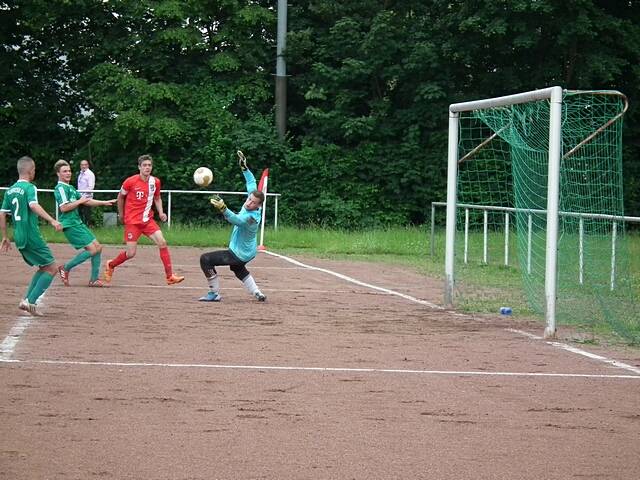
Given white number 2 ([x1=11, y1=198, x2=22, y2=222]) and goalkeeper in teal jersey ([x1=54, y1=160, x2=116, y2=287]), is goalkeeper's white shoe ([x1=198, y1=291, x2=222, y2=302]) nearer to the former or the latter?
goalkeeper in teal jersey ([x1=54, y1=160, x2=116, y2=287])

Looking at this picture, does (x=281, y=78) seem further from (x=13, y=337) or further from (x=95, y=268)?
(x=13, y=337)

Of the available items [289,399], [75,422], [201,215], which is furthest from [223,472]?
[201,215]

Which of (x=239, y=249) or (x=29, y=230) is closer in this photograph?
(x=29, y=230)

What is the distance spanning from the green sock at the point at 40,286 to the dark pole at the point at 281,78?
24315 mm

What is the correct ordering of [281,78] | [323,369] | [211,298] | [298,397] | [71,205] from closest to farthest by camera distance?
[298,397] → [323,369] → [211,298] → [71,205] → [281,78]

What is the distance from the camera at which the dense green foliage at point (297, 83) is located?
3534 centimetres

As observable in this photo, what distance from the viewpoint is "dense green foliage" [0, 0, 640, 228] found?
35.3 meters

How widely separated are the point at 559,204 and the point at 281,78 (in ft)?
74.7

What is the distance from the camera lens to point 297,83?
37688 mm

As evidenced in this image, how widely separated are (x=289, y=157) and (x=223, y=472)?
30.5m

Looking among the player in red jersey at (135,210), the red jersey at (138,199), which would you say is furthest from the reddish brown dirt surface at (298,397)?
the red jersey at (138,199)

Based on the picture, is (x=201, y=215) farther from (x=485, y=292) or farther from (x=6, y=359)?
(x=6, y=359)

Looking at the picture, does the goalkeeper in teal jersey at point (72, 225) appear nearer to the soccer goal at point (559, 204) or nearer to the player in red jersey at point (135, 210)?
the player in red jersey at point (135, 210)

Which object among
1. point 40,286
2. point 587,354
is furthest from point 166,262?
point 587,354
